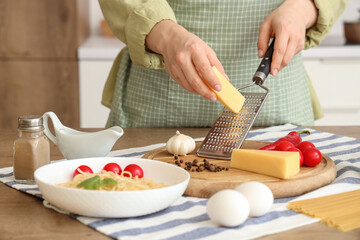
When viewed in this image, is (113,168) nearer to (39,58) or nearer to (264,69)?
(264,69)

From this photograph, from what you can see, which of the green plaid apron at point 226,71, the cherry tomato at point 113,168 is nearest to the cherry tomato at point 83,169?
the cherry tomato at point 113,168

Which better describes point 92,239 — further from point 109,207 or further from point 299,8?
point 299,8

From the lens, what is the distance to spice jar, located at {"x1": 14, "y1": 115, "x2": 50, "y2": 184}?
98 cm

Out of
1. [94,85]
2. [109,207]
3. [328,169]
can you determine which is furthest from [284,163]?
[94,85]

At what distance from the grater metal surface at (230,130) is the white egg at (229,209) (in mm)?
347

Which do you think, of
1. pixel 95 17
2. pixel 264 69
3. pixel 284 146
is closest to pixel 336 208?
pixel 284 146

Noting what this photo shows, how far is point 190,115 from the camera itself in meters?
1.63

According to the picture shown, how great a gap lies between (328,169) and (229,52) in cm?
66

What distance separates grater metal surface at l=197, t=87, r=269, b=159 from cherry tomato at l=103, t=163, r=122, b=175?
0.80ft

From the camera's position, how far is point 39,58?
2.77m

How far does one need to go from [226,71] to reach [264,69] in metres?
0.37

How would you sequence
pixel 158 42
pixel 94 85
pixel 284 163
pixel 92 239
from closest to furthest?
pixel 92 239, pixel 284 163, pixel 158 42, pixel 94 85

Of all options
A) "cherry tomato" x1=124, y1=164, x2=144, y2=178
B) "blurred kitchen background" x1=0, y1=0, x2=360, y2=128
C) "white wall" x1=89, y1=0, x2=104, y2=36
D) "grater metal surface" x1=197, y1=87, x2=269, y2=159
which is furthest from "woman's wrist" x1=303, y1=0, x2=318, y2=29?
"white wall" x1=89, y1=0, x2=104, y2=36

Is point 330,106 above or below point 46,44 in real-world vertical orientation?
below
